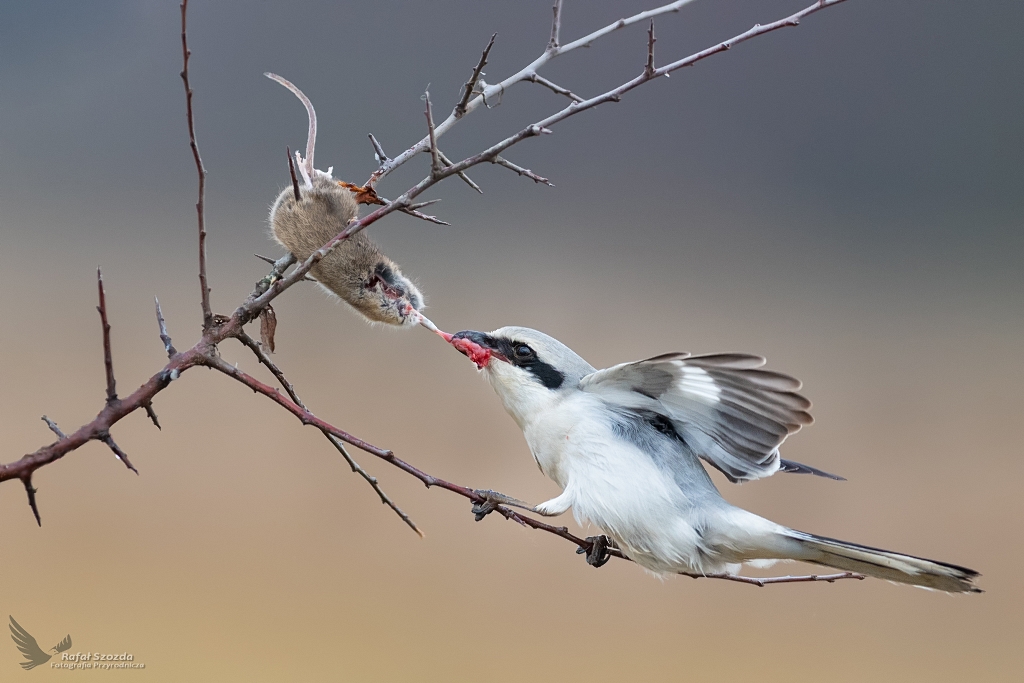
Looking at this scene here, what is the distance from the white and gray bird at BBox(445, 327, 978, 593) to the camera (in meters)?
0.89

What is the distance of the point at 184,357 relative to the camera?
79 centimetres

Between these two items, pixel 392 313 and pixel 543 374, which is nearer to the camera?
pixel 543 374

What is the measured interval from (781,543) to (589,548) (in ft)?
0.88

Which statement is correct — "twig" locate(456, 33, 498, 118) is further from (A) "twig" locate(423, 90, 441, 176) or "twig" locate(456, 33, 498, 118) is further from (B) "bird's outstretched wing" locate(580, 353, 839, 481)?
(B) "bird's outstretched wing" locate(580, 353, 839, 481)

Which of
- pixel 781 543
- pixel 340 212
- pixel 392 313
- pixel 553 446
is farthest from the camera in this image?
pixel 392 313

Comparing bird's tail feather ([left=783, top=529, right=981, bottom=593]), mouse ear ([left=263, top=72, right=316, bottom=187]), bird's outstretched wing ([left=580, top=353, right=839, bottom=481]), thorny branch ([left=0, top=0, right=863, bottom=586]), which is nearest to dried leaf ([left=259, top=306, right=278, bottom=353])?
thorny branch ([left=0, top=0, right=863, bottom=586])

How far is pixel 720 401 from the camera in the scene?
941mm

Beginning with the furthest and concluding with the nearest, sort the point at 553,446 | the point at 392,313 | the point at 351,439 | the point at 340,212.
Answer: the point at 392,313
the point at 340,212
the point at 553,446
the point at 351,439

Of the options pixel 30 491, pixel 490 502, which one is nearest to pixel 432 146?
pixel 490 502

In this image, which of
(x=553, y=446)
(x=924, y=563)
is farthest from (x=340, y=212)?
(x=924, y=563)

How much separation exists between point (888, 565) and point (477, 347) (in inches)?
21.5

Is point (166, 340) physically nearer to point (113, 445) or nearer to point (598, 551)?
point (113, 445)

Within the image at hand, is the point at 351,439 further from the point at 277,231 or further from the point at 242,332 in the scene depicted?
the point at 277,231

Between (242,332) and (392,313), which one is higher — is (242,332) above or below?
below
